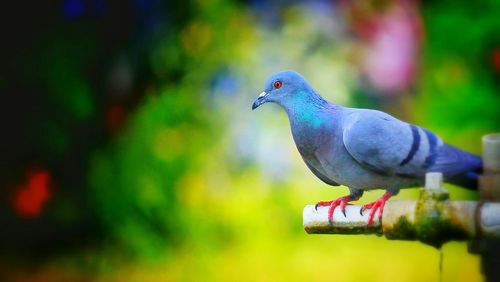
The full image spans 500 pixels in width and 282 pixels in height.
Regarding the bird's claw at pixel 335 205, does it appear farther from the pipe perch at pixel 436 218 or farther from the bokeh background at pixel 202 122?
the bokeh background at pixel 202 122

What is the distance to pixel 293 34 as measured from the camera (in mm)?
2617

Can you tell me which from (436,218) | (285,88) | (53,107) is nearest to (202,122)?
(53,107)

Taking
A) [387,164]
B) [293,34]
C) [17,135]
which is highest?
[293,34]

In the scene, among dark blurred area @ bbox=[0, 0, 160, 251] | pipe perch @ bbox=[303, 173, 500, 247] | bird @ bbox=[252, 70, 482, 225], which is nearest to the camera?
pipe perch @ bbox=[303, 173, 500, 247]

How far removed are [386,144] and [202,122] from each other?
0.96 metres

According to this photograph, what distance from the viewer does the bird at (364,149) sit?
6.22 ft

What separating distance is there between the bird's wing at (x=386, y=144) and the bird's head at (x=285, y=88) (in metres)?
0.15

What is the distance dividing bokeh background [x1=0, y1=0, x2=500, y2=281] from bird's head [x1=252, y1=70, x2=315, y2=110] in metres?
0.50

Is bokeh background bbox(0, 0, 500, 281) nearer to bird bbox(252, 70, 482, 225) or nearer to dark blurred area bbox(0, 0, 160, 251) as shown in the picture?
dark blurred area bbox(0, 0, 160, 251)

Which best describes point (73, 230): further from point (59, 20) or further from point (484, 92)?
point (484, 92)

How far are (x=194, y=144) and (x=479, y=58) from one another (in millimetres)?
993

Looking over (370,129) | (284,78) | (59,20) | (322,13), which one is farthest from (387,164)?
(59,20)

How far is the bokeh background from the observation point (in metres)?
2.44

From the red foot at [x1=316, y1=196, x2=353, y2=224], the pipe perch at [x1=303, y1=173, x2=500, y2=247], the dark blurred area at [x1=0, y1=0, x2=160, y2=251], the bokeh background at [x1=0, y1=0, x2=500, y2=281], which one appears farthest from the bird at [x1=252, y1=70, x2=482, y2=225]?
the dark blurred area at [x1=0, y1=0, x2=160, y2=251]
